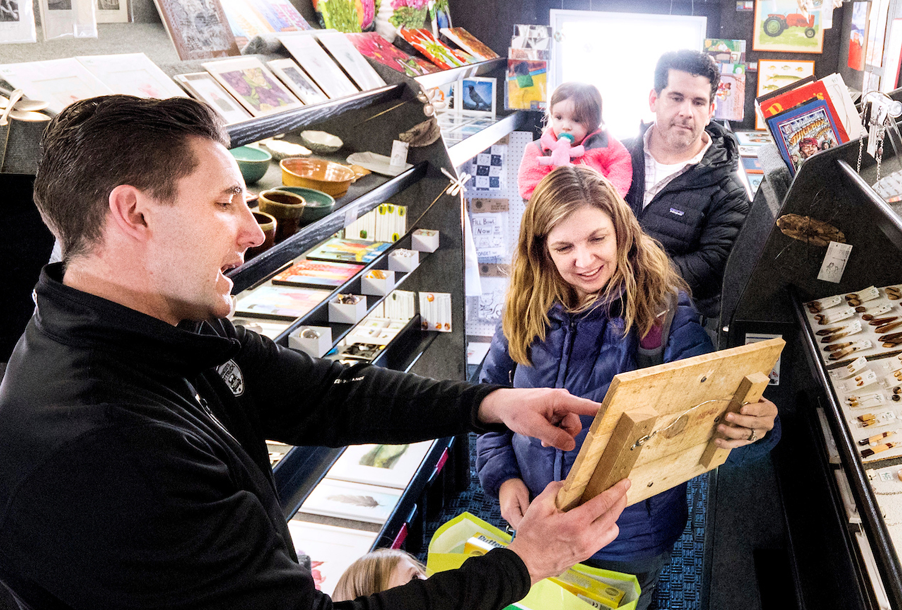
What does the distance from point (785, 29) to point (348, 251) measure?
11.4 feet

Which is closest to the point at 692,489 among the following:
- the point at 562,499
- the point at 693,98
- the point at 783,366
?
the point at 783,366

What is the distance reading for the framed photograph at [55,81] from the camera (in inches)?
63.4

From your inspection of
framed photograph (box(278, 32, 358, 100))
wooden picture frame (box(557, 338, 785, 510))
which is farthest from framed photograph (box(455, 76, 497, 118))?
wooden picture frame (box(557, 338, 785, 510))

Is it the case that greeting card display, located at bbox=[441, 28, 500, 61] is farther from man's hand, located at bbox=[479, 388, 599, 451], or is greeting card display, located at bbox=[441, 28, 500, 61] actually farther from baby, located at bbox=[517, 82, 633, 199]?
man's hand, located at bbox=[479, 388, 599, 451]

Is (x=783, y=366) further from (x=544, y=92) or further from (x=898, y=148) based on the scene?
(x=544, y=92)

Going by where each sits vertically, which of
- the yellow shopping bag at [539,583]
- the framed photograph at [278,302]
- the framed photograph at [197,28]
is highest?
the framed photograph at [197,28]

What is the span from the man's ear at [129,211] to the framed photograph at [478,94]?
13.5ft

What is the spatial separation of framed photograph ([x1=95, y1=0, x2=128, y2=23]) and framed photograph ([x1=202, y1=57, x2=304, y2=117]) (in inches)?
21.5

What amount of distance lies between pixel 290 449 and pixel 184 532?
1.46 metres

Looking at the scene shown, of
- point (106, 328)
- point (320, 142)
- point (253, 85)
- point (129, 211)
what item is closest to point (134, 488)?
point (106, 328)

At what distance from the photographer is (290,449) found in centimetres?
245

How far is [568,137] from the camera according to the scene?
11.7 feet

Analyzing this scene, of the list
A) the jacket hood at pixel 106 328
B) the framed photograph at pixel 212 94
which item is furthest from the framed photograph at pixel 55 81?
the jacket hood at pixel 106 328

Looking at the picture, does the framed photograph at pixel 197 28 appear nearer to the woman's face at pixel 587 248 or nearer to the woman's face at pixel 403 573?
the woman's face at pixel 587 248
